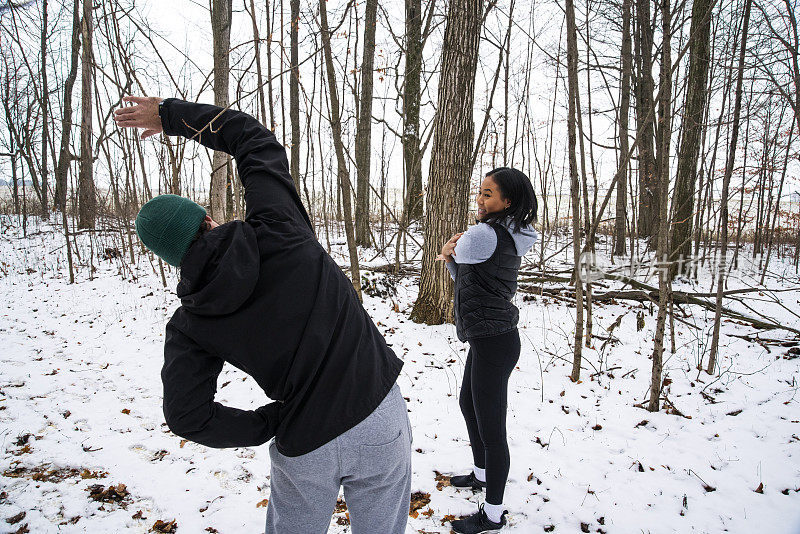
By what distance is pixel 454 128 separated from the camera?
4.44 meters

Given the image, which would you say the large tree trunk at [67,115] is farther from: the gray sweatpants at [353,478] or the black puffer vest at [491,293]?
the gray sweatpants at [353,478]

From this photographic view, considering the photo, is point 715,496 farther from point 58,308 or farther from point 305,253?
point 58,308

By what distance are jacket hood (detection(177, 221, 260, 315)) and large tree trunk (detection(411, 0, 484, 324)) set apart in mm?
3662

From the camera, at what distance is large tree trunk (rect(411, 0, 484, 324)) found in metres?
4.34

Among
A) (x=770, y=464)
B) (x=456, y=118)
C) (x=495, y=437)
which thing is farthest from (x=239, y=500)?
(x=456, y=118)

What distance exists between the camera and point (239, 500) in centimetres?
233

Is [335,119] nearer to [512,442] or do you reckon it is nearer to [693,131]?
[512,442]

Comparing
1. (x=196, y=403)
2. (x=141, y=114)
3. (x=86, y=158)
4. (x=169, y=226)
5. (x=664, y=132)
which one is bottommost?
(x=196, y=403)

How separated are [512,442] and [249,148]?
2.71m

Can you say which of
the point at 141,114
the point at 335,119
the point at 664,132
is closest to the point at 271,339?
the point at 141,114

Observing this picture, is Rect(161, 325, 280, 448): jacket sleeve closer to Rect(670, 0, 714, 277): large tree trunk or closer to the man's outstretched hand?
the man's outstretched hand

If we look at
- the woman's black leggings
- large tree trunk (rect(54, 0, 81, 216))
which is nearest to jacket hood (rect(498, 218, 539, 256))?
the woman's black leggings

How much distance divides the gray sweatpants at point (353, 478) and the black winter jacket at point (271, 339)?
6cm

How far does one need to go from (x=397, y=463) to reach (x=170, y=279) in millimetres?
8441
